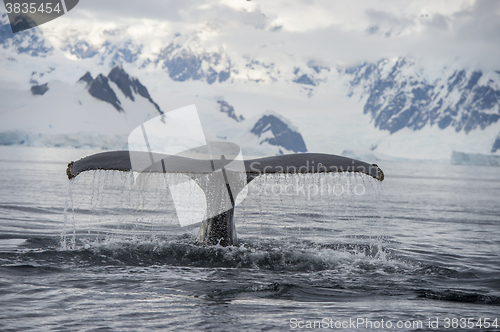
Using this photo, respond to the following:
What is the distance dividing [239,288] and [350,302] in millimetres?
1255

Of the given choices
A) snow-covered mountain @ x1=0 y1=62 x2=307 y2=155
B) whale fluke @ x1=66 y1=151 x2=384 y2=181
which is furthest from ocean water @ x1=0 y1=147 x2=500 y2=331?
snow-covered mountain @ x1=0 y1=62 x2=307 y2=155

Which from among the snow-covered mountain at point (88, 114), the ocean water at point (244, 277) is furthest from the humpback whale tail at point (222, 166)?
the snow-covered mountain at point (88, 114)

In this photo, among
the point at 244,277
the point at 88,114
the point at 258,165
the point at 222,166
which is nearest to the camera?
the point at 258,165

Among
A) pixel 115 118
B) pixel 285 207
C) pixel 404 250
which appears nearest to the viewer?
pixel 404 250

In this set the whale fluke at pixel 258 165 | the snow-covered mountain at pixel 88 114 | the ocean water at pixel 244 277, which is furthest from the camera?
the snow-covered mountain at pixel 88 114

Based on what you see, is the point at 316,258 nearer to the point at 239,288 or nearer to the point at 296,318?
the point at 239,288

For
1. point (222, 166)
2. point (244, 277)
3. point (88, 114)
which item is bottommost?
point (88, 114)

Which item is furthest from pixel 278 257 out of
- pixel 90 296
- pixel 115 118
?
pixel 115 118

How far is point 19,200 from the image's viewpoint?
42.9 feet

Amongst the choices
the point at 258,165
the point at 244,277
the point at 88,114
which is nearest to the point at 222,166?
the point at 258,165

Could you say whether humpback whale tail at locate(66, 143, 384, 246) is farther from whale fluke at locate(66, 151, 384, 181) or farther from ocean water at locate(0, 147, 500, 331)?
ocean water at locate(0, 147, 500, 331)

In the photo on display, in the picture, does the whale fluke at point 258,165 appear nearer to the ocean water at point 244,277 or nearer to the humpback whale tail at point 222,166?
the humpback whale tail at point 222,166

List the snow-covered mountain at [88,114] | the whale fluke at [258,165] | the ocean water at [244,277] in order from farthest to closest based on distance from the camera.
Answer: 1. the snow-covered mountain at [88,114]
2. the whale fluke at [258,165]
3. the ocean water at [244,277]

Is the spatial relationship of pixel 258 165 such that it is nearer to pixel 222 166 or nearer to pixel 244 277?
pixel 222 166
